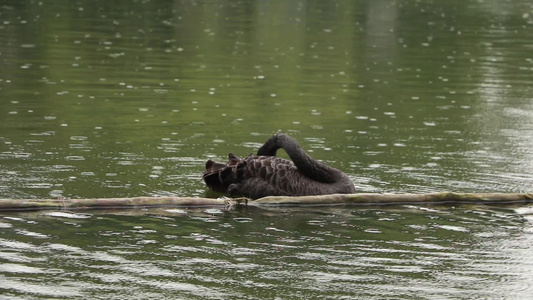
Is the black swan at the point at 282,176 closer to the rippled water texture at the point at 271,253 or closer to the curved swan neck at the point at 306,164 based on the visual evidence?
the curved swan neck at the point at 306,164

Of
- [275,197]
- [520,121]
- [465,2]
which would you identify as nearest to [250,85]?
[520,121]

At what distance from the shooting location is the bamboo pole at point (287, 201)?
10.9 metres

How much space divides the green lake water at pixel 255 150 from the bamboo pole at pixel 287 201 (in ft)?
0.35

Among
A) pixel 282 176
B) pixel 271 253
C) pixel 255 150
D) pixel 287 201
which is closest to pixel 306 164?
pixel 282 176

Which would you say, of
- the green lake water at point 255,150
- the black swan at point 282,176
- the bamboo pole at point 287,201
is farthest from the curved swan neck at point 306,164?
the green lake water at point 255,150

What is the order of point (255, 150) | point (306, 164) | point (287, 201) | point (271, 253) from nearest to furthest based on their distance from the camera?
point (271, 253), point (287, 201), point (306, 164), point (255, 150)

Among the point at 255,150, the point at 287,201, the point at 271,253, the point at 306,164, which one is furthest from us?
the point at 255,150

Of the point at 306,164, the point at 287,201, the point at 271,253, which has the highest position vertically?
the point at 306,164

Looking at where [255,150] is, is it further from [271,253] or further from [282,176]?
[271,253]

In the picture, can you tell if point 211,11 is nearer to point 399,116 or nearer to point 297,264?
point 399,116

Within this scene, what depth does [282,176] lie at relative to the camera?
1208 centimetres

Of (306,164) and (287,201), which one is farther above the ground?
(306,164)

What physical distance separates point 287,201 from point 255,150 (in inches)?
154

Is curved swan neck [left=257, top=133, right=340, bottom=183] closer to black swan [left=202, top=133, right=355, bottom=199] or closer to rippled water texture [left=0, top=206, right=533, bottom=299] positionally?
black swan [left=202, top=133, right=355, bottom=199]
